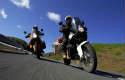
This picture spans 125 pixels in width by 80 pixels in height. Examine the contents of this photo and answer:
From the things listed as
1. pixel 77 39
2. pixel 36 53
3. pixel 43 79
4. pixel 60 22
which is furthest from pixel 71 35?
pixel 36 53

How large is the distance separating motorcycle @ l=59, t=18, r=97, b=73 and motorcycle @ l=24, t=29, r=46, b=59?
Answer: 4971mm

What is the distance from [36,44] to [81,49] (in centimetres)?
684

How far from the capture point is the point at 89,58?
931cm

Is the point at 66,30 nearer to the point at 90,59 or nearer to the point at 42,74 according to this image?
the point at 90,59

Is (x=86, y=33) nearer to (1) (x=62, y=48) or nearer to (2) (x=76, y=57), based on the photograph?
(2) (x=76, y=57)

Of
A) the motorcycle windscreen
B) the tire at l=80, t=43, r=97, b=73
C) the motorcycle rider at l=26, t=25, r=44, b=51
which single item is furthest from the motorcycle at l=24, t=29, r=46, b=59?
the tire at l=80, t=43, r=97, b=73

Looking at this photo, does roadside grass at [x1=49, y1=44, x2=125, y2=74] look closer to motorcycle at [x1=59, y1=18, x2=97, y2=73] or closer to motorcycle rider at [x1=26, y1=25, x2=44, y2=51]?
motorcycle at [x1=59, y1=18, x2=97, y2=73]

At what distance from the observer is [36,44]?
1633cm

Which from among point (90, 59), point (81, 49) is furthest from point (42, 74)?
point (81, 49)

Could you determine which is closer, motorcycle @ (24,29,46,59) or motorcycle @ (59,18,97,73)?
motorcycle @ (59,18,97,73)

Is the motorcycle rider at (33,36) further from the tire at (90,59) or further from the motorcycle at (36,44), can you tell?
the tire at (90,59)

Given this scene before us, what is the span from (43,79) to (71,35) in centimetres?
466

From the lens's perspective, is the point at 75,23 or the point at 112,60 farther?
the point at 112,60

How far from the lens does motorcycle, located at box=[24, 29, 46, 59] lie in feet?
52.9
